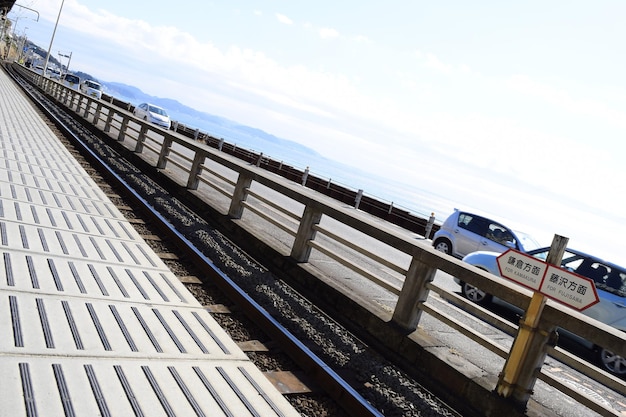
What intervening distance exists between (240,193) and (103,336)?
5642mm

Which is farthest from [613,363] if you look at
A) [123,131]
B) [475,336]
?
[123,131]

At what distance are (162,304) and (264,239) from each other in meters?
3.56

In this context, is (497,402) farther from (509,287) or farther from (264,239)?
(264,239)

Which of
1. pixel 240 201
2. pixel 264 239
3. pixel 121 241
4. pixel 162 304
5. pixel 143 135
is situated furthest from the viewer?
pixel 143 135

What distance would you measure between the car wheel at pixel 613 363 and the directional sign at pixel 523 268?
14.4 ft

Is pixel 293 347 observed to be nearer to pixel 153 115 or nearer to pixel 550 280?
pixel 550 280

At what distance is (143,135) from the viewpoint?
16.0 meters

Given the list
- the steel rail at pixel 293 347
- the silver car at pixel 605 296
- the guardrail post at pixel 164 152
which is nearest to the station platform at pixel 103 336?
the steel rail at pixel 293 347

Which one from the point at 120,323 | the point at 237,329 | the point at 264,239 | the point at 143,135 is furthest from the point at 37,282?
the point at 143,135

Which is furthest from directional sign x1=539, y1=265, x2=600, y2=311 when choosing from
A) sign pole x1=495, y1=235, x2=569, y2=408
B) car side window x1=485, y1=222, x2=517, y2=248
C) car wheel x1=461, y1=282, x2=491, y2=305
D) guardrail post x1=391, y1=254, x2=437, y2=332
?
car side window x1=485, y1=222, x2=517, y2=248

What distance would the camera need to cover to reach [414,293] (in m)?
5.60

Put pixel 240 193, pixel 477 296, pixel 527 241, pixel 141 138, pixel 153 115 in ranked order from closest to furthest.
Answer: pixel 240 193, pixel 477 296, pixel 527 241, pixel 141 138, pixel 153 115

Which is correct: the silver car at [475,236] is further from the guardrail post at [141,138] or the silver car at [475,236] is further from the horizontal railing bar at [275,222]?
the guardrail post at [141,138]

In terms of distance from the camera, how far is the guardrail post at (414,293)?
18.2 ft
